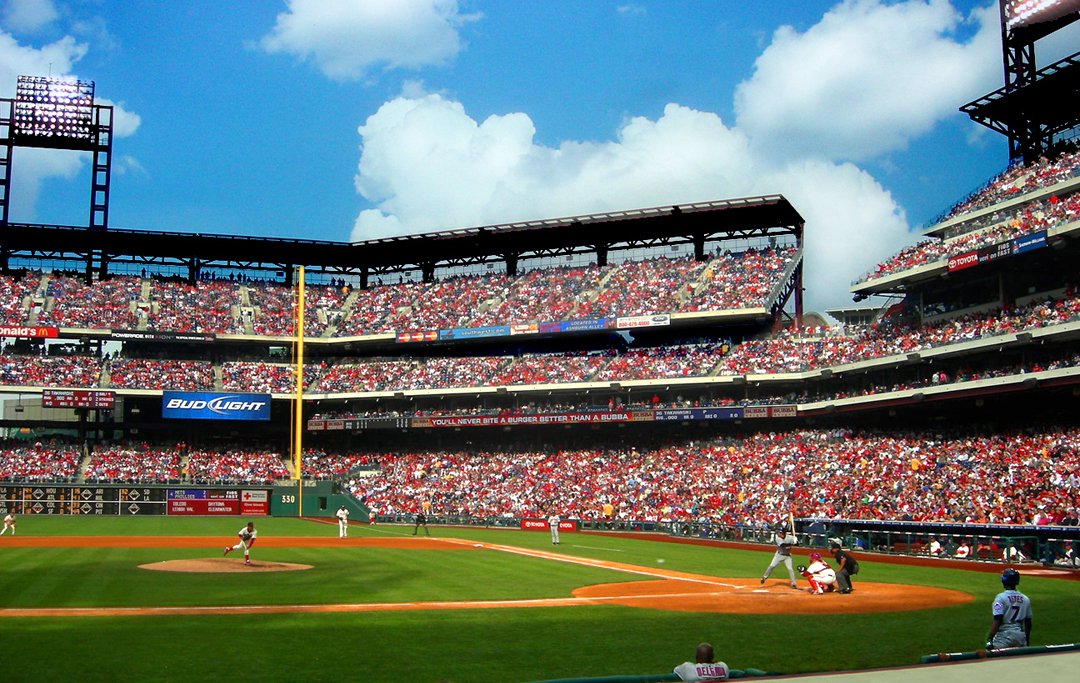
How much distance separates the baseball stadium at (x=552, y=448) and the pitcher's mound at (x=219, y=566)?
0.99 feet

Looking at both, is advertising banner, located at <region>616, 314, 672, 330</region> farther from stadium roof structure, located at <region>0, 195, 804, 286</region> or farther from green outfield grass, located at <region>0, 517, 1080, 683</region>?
green outfield grass, located at <region>0, 517, 1080, 683</region>

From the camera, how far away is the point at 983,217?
1740 inches

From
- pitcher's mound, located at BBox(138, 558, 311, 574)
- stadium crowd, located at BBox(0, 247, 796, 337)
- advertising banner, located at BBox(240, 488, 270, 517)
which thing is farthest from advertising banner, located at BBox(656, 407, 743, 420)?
pitcher's mound, located at BBox(138, 558, 311, 574)

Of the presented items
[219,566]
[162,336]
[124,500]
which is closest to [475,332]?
[162,336]

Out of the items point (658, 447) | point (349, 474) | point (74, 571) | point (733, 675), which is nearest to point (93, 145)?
point (349, 474)

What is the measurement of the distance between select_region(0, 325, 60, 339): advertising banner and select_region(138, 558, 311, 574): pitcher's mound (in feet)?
138

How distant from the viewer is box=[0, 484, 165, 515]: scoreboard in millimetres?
53781

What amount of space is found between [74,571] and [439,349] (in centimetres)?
4541

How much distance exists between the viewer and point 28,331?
61.4m

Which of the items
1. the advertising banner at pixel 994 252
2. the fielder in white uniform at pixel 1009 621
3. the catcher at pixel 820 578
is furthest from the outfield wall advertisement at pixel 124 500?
the fielder in white uniform at pixel 1009 621

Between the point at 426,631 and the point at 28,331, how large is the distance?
5718 cm

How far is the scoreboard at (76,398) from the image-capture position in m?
58.0

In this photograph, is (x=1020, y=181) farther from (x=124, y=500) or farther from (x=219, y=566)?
(x=124, y=500)

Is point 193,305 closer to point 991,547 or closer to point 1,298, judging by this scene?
point 1,298
